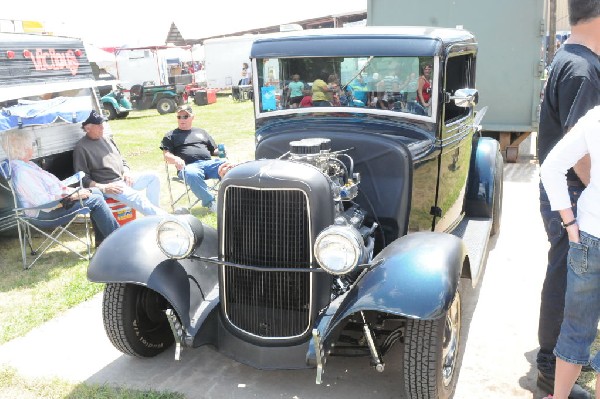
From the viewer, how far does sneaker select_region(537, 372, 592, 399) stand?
300 centimetres

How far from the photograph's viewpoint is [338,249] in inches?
115

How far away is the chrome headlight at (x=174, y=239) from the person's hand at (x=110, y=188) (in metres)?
2.73

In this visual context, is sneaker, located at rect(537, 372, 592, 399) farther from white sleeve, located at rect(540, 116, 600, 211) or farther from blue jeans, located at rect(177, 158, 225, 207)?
blue jeans, located at rect(177, 158, 225, 207)

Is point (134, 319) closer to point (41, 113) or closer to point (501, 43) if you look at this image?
point (41, 113)

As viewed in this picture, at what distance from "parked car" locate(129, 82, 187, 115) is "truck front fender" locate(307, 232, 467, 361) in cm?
1748

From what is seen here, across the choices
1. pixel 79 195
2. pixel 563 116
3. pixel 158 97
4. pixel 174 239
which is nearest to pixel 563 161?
pixel 563 116

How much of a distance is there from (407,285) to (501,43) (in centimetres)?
708

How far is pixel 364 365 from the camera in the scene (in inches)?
140

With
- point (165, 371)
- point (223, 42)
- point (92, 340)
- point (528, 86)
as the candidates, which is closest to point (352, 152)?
point (165, 371)

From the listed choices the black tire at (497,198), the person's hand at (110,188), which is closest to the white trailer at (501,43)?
the black tire at (497,198)

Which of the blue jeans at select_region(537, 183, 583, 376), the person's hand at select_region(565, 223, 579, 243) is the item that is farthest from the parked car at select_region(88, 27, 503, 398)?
the person's hand at select_region(565, 223, 579, 243)

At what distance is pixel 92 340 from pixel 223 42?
24.5m

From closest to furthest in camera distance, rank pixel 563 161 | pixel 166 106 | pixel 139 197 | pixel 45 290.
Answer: pixel 563 161, pixel 45 290, pixel 139 197, pixel 166 106

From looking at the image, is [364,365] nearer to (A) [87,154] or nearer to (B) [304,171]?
(B) [304,171]
